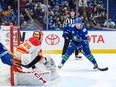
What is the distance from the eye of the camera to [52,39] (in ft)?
37.3

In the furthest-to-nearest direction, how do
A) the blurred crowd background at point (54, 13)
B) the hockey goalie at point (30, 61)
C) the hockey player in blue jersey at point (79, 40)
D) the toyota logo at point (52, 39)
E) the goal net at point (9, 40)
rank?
1. the blurred crowd background at point (54, 13)
2. the toyota logo at point (52, 39)
3. the hockey player in blue jersey at point (79, 40)
4. the goal net at point (9, 40)
5. the hockey goalie at point (30, 61)

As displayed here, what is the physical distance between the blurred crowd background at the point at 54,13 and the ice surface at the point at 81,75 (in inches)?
90.5

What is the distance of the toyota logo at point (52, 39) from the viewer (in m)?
11.3

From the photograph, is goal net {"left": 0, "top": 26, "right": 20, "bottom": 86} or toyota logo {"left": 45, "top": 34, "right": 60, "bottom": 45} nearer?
goal net {"left": 0, "top": 26, "right": 20, "bottom": 86}

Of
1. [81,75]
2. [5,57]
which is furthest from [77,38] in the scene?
[5,57]

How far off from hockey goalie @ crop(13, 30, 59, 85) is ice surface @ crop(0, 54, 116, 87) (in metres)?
A: 0.20

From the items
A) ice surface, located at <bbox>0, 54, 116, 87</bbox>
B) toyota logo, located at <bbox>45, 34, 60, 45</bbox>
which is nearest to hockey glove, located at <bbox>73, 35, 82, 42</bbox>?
ice surface, located at <bbox>0, 54, 116, 87</bbox>

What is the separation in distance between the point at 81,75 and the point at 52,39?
12.5 feet

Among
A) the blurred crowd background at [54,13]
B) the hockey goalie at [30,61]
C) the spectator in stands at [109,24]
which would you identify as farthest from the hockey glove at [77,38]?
the spectator in stands at [109,24]

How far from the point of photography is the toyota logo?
11.3m

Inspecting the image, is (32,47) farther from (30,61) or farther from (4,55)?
(4,55)

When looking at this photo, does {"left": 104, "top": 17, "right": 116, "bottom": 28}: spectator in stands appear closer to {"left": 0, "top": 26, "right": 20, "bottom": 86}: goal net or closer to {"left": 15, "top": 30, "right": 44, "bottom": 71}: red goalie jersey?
{"left": 0, "top": 26, "right": 20, "bottom": 86}: goal net

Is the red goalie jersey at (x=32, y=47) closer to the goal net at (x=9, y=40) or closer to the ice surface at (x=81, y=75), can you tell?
the goal net at (x=9, y=40)

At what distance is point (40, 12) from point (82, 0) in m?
1.37
